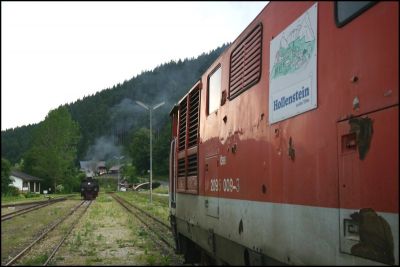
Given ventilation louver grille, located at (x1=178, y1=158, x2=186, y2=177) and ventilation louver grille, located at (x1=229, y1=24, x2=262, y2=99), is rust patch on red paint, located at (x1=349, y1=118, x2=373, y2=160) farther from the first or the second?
ventilation louver grille, located at (x1=178, y1=158, x2=186, y2=177)

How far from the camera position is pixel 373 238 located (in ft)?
10.2

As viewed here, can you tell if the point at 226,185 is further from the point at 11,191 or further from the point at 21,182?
the point at 11,191

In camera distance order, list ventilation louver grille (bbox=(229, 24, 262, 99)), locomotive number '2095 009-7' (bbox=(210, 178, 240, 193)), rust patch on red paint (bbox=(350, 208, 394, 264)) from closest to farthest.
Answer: rust patch on red paint (bbox=(350, 208, 394, 264)) → ventilation louver grille (bbox=(229, 24, 262, 99)) → locomotive number '2095 009-7' (bbox=(210, 178, 240, 193))

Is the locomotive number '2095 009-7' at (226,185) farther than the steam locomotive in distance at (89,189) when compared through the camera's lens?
No

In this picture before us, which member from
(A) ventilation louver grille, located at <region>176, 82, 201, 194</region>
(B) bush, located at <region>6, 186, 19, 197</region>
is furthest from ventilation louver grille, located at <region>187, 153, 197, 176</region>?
(B) bush, located at <region>6, 186, 19, 197</region>

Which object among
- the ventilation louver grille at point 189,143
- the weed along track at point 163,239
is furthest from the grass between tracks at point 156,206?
the ventilation louver grille at point 189,143

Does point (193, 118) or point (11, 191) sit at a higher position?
point (193, 118)

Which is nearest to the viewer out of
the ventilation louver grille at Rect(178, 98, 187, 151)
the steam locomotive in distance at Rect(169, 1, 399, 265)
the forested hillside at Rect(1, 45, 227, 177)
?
the steam locomotive in distance at Rect(169, 1, 399, 265)

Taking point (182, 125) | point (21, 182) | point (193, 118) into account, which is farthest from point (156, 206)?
point (21, 182)

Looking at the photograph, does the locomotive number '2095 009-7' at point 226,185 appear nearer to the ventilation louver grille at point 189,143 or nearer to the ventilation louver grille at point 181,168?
the ventilation louver grille at point 189,143

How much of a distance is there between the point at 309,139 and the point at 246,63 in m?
2.09

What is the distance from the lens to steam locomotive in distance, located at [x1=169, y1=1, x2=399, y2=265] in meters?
3.06

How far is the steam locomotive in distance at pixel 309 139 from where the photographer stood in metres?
3.06

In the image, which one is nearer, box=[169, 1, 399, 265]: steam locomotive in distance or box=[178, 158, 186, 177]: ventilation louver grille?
box=[169, 1, 399, 265]: steam locomotive in distance
